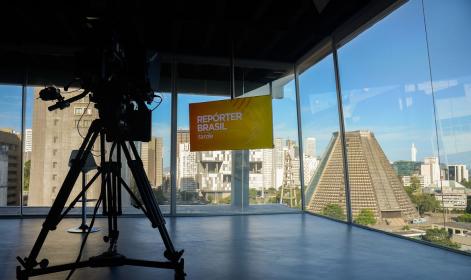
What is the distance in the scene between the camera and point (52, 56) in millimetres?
6129

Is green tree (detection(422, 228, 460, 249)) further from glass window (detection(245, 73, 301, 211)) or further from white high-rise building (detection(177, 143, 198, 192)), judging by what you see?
white high-rise building (detection(177, 143, 198, 192))

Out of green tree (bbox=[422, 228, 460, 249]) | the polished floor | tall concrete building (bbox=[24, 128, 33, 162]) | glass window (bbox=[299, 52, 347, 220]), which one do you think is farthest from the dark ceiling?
green tree (bbox=[422, 228, 460, 249])

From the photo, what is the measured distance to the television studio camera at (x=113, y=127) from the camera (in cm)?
205

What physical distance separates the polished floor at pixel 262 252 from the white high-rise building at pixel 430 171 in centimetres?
72

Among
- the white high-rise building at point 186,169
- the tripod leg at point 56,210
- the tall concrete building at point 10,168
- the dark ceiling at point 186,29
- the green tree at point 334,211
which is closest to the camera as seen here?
the tripod leg at point 56,210

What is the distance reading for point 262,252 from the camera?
3365mm

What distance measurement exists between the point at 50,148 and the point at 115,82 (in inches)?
189

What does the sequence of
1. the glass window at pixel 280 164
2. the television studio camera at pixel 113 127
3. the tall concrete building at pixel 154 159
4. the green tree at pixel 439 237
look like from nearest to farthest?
the television studio camera at pixel 113 127
the green tree at pixel 439 237
the tall concrete building at pixel 154 159
the glass window at pixel 280 164

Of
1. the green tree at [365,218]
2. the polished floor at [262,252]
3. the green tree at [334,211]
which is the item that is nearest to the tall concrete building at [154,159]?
the polished floor at [262,252]

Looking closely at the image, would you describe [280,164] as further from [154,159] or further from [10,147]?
[10,147]

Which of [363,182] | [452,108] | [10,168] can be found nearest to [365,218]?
[363,182]

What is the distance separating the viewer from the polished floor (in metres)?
2.66

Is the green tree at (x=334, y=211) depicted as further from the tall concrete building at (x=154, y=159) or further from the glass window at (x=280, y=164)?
the tall concrete building at (x=154, y=159)

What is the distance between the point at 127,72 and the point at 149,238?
244cm
